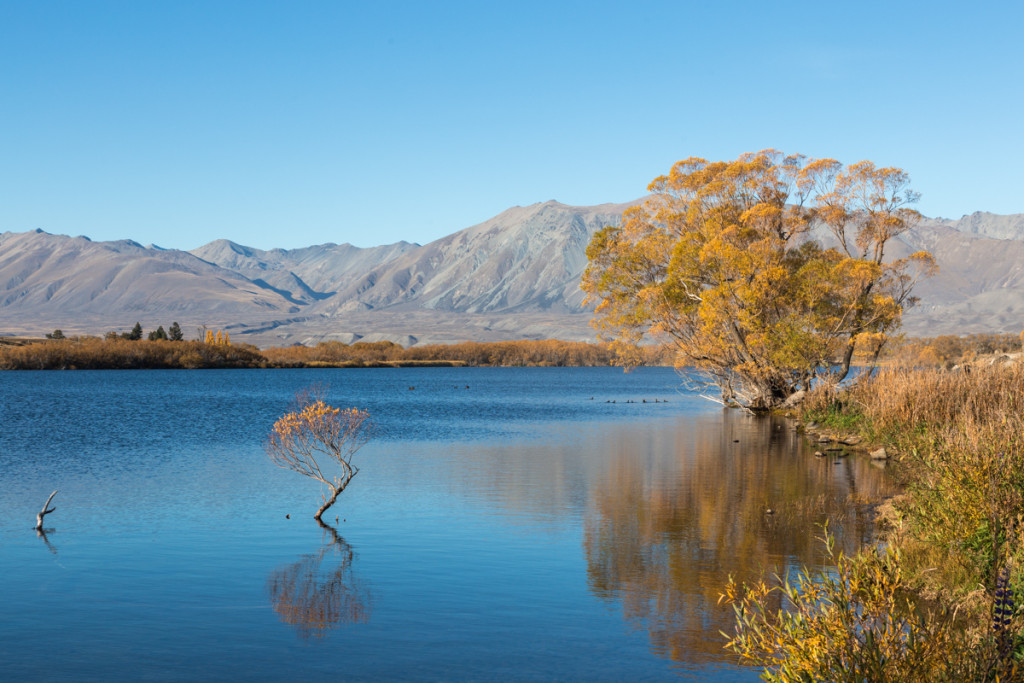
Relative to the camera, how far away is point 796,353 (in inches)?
1911

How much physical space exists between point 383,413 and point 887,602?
51.7m

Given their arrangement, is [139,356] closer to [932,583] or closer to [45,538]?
[45,538]

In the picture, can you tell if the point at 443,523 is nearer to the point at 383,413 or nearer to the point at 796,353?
the point at 796,353

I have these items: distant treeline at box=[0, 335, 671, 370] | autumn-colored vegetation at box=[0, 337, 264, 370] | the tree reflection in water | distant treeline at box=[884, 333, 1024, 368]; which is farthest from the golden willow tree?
autumn-colored vegetation at box=[0, 337, 264, 370]

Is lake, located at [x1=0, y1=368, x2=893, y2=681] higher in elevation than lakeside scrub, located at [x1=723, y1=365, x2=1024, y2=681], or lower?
lower

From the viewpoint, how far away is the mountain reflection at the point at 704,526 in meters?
13.2

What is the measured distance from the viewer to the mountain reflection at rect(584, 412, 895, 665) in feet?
43.4

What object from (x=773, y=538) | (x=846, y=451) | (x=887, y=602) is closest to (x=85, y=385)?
(x=846, y=451)

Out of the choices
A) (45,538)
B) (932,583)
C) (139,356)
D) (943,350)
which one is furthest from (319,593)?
(139,356)

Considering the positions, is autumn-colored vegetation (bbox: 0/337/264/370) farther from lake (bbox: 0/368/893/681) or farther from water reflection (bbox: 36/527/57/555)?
water reflection (bbox: 36/527/57/555)

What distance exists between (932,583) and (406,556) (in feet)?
29.5

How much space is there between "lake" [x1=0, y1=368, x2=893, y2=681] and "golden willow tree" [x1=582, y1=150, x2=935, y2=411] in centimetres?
1457

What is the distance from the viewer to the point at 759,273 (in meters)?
48.0

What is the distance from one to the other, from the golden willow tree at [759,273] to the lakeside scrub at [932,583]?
57.0 feet
